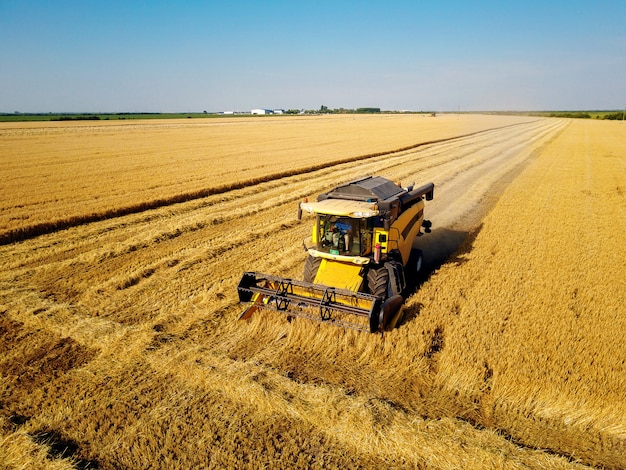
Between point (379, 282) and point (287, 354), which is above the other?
point (379, 282)

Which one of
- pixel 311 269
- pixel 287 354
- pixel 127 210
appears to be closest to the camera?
pixel 287 354

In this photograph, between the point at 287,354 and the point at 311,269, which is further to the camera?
the point at 311,269

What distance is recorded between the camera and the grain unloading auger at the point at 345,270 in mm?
6723

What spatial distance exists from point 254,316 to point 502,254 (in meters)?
6.43

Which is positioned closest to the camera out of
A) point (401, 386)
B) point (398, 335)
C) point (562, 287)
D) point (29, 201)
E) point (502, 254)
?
point (401, 386)

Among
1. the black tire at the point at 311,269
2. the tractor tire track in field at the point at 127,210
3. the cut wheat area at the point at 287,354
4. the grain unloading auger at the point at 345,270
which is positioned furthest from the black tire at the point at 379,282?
the tractor tire track in field at the point at 127,210

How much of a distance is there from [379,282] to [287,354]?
2014 millimetres

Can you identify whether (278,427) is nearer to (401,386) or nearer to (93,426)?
(401,386)

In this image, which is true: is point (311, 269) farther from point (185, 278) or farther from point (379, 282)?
point (185, 278)

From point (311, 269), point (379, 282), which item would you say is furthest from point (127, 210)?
point (379, 282)

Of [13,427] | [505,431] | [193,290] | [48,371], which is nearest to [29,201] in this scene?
[193,290]

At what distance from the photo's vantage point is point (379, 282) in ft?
23.3

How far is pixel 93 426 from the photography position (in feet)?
15.4

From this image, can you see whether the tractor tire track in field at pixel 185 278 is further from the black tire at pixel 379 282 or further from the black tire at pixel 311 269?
the black tire at pixel 311 269
